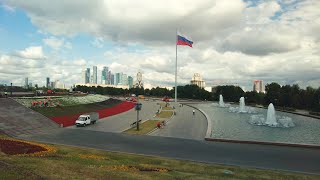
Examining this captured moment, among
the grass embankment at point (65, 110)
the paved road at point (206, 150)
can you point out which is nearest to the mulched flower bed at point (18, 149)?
the paved road at point (206, 150)

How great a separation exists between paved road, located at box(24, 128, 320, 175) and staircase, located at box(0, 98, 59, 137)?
A: 3695 mm

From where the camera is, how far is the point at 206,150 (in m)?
29.9

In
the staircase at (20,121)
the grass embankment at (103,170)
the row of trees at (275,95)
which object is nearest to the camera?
the grass embankment at (103,170)

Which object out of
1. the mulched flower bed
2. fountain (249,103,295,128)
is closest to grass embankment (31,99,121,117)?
the mulched flower bed

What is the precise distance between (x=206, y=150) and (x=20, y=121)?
27.5 metres

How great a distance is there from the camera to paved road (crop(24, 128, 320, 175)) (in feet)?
81.8

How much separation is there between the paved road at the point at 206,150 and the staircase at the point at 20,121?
3.70 m

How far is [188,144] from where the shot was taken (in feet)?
110

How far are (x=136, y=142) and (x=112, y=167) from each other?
15.7m

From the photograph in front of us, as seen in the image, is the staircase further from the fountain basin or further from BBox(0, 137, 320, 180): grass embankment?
the fountain basin

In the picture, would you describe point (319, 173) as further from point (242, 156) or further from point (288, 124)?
point (288, 124)

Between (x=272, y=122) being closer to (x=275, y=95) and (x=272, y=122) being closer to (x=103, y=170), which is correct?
(x=103, y=170)

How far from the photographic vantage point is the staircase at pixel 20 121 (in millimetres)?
40094

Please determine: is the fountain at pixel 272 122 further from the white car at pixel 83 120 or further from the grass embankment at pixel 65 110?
the grass embankment at pixel 65 110
